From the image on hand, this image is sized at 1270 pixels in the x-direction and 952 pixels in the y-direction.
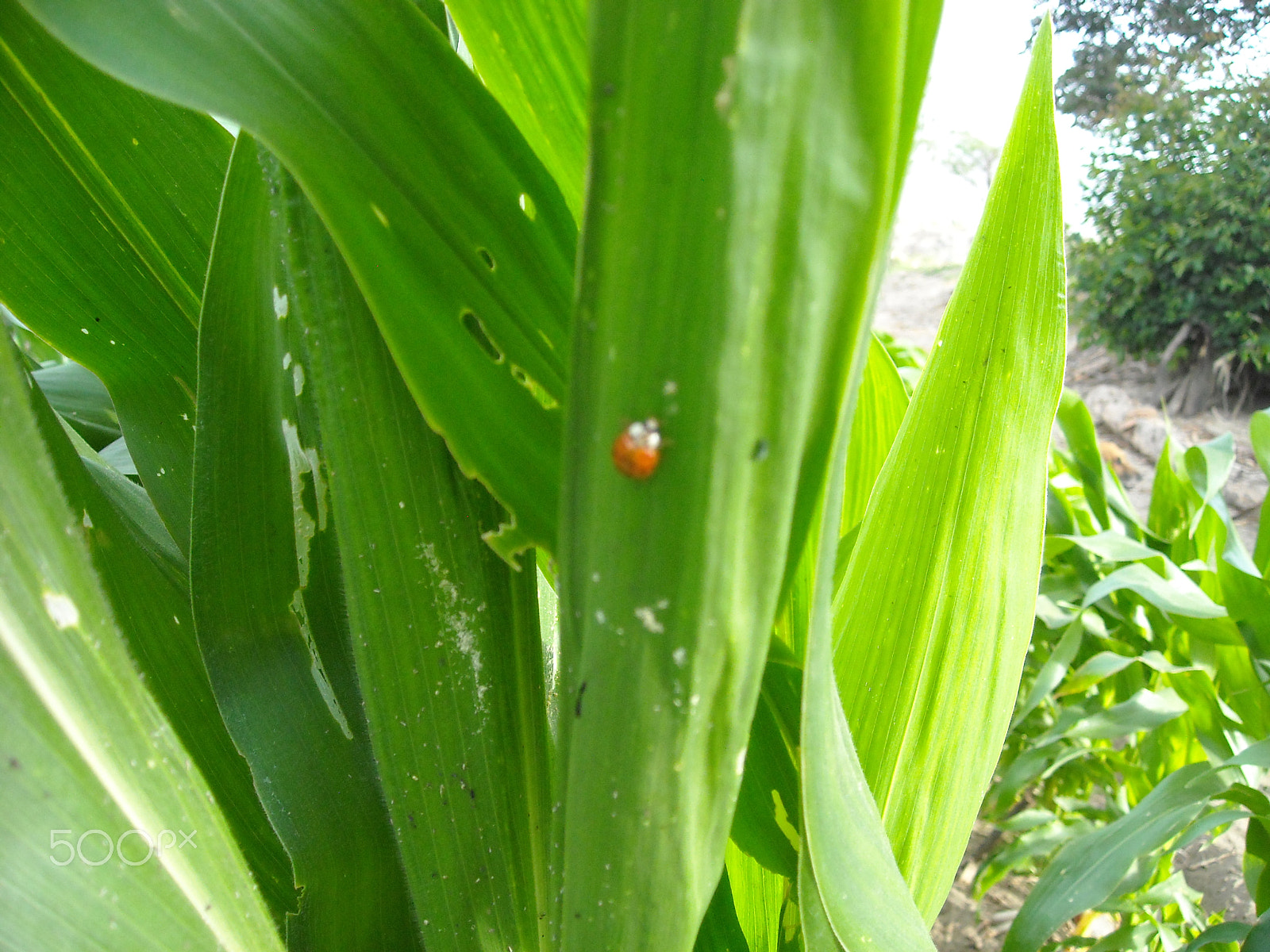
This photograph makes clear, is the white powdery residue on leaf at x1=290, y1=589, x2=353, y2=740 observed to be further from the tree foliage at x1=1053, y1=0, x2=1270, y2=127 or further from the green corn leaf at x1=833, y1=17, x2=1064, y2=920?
the tree foliage at x1=1053, y1=0, x2=1270, y2=127

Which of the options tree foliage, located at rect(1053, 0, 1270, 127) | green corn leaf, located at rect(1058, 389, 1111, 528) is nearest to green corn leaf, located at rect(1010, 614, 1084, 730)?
green corn leaf, located at rect(1058, 389, 1111, 528)

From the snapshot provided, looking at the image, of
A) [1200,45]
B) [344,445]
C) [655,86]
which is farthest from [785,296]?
[1200,45]

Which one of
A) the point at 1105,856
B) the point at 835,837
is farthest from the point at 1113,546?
the point at 835,837

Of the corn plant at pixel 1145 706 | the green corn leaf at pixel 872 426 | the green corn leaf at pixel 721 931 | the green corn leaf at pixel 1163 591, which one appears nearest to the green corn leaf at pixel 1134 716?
the corn plant at pixel 1145 706

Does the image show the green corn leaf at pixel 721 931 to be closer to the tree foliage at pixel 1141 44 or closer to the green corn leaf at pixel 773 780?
the green corn leaf at pixel 773 780

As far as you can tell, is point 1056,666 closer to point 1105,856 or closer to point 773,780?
point 1105,856

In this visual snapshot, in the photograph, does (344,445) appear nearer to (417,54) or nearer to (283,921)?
(417,54)
